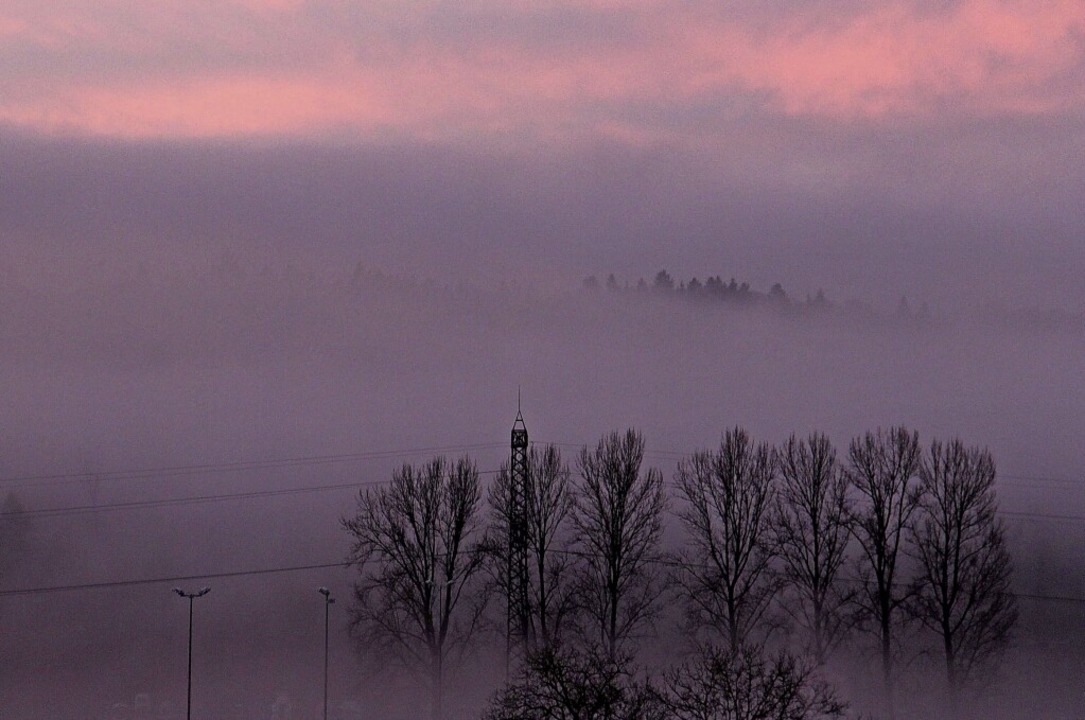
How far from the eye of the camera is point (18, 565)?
395 feet

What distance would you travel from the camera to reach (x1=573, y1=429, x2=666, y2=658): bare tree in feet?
289

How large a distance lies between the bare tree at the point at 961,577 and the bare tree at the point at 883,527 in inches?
50.4

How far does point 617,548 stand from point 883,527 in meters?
16.4

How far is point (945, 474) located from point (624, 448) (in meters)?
21.1

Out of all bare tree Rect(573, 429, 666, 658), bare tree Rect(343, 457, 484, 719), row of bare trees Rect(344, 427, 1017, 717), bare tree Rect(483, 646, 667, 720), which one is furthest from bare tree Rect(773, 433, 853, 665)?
bare tree Rect(483, 646, 667, 720)

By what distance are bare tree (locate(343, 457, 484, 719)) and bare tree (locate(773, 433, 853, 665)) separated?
1941 centimetres

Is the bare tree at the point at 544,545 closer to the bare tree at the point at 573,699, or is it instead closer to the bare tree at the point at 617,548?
the bare tree at the point at 617,548

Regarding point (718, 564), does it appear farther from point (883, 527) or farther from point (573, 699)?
point (573, 699)

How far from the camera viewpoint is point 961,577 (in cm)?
8744

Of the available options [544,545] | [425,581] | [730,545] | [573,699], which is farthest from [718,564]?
[573,699]

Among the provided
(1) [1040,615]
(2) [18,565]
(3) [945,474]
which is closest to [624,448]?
(3) [945,474]

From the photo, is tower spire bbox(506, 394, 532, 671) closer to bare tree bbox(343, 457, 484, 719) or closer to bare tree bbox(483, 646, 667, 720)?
bare tree bbox(343, 457, 484, 719)

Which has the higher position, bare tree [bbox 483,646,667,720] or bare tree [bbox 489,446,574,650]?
bare tree [bbox 489,446,574,650]

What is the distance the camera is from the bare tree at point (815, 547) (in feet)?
278
